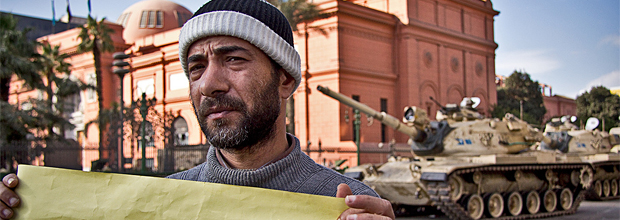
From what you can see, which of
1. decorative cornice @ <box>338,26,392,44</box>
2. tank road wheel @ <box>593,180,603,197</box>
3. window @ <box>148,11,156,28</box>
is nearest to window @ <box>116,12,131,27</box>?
window @ <box>148,11,156,28</box>

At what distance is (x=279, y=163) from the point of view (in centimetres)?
162

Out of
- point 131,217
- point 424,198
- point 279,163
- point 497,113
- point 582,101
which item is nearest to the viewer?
point 131,217

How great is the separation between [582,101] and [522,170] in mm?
38123

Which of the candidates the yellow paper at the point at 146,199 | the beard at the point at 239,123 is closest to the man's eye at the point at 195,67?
the beard at the point at 239,123

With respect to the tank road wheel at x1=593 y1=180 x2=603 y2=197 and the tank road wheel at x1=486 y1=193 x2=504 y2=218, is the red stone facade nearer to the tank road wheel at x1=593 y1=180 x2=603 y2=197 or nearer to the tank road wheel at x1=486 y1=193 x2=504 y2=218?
the tank road wheel at x1=593 y1=180 x2=603 y2=197

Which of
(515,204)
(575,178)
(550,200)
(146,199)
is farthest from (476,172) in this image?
(146,199)

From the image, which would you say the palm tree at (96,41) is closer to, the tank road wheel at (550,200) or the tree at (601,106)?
the tank road wheel at (550,200)

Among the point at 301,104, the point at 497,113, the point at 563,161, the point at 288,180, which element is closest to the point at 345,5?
the point at 301,104

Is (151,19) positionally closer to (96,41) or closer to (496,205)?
(96,41)

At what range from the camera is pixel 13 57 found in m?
22.2

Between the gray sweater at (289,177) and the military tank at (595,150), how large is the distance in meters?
14.8

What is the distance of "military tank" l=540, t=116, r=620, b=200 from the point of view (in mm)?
16438

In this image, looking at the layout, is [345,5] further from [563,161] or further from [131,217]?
[131,217]

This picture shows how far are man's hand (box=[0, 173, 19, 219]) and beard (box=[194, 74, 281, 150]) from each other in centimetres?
51
